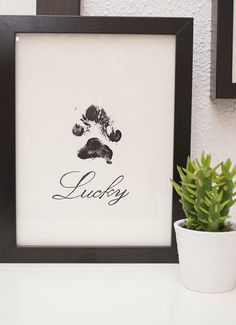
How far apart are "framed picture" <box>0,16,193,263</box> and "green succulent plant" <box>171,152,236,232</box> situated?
6 cm

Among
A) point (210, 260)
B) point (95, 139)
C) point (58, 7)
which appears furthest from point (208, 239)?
point (58, 7)

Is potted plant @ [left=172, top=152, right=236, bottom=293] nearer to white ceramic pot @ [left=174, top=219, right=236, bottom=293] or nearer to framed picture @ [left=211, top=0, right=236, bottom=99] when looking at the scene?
white ceramic pot @ [left=174, top=219, right=236, bottom=293]

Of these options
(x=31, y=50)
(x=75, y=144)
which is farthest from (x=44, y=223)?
(x=31, y=50)

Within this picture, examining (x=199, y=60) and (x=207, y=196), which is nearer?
(x=207, y=196)

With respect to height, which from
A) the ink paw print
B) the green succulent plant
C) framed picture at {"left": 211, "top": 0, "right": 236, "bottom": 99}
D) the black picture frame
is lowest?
the green succulent plant

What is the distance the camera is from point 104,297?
0.37 meters

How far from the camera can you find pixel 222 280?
389 millimetres

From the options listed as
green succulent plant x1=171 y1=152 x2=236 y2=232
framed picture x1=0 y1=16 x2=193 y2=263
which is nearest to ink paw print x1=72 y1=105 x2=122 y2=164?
framed picture x1=0 y1=16 x2=193 y2=263

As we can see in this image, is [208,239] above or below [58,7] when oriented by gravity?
below

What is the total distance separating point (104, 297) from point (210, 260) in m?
0.11

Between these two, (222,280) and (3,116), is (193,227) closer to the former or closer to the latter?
(222,280)

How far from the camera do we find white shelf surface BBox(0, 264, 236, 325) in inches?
13.2

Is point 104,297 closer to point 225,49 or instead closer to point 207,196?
point 207,196

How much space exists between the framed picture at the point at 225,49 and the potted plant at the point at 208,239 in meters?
0.12
